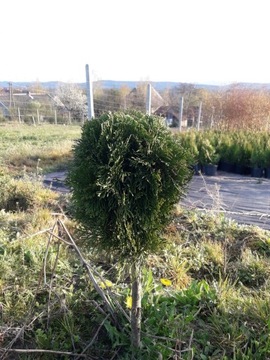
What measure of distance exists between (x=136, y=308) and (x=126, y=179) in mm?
663

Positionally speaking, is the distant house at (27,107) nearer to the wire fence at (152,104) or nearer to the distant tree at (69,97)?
the wire fence at (152,104)

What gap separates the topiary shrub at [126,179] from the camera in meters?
1.29

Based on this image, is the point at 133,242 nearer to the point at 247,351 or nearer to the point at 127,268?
the point at 127,268

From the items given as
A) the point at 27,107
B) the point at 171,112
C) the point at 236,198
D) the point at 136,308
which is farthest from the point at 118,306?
the point at 27,107

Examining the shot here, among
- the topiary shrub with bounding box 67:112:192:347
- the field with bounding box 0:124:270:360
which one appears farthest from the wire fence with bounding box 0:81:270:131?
the topiary shrub with bounding box 67:112:192:347

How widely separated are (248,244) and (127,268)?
1998 mm

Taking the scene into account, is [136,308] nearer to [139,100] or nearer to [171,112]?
[139,100]

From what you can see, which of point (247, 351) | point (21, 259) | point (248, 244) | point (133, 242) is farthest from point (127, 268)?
point (248, 244)

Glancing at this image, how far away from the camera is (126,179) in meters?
1.30

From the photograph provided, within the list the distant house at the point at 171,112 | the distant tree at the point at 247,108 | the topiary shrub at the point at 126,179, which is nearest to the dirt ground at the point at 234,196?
the topiary shrub at the point at 126,179

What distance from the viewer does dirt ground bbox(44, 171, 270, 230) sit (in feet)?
14.2

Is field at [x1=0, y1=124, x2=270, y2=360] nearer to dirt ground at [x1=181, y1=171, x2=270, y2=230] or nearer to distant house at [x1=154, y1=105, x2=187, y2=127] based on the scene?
dirt ground at [x1=181, y1=171, x2=270, y2=230]

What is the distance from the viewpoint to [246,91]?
13500 mm

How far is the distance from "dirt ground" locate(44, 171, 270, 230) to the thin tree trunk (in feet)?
7.85
